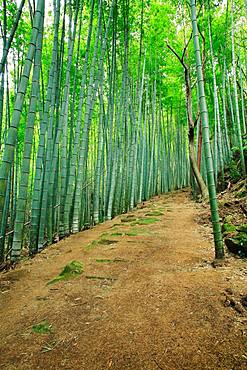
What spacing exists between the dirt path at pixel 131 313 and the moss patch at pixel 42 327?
0.08 feet

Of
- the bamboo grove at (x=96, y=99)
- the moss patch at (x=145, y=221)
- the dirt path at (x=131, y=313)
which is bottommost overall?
the dirt path at (x=131, y=313)

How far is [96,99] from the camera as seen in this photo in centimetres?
657

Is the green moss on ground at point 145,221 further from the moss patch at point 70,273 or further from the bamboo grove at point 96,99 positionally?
the moss patch at point 70,273

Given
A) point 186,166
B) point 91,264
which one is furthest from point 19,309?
point 186,166

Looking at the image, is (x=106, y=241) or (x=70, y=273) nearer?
(x=70, y=273)

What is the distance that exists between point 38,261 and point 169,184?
32.0 ft

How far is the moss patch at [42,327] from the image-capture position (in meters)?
1.69

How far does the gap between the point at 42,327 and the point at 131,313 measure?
0.56 meters

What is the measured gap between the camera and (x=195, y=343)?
55.1 inches

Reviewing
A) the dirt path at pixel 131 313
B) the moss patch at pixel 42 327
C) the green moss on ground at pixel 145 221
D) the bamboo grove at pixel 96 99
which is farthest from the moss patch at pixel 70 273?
the green moss on ground at pixel 145 221

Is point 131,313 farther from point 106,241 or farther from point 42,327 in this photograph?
point 106,241

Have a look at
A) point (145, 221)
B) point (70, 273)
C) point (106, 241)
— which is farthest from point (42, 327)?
point (145, 221)

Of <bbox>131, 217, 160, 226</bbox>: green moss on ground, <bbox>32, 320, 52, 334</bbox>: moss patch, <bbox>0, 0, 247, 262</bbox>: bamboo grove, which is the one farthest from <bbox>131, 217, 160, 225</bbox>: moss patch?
<bbox>32, 320, 52, 334</bbox>: moss patch

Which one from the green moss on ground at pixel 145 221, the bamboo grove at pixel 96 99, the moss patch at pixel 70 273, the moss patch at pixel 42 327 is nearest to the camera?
the moss patch at pixel 42 327
